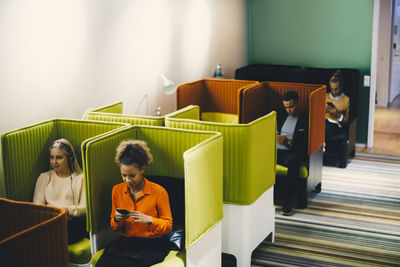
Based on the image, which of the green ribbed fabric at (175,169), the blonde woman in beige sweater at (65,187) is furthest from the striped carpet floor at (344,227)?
the blonde woman in beige sweater at (65,187)

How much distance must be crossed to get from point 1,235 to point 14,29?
2.02 meters

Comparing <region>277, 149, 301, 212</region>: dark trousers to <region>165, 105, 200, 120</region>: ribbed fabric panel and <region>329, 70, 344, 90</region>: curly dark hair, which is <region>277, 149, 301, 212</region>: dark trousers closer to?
<region>165, 105, 200, 120</region>: ribbed fabric panel

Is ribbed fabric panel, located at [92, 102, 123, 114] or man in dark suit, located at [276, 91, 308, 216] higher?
ribbed fabric panel, located at [92, 102, 123, 114]

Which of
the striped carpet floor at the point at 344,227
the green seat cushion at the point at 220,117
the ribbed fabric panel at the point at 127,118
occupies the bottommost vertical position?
the striped carpet floor at the point at 344,227

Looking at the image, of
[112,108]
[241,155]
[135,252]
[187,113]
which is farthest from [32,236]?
[112,108]

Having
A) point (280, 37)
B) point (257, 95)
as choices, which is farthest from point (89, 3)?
point (280, 37)

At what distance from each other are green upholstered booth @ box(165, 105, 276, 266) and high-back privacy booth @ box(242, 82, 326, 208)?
1103 mm

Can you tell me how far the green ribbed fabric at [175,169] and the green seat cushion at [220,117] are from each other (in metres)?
2.44

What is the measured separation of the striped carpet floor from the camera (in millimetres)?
4117

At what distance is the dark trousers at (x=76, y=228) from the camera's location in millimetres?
3365

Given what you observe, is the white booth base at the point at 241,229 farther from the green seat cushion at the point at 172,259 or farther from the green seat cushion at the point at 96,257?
the green seat cushion at the point at 96,257

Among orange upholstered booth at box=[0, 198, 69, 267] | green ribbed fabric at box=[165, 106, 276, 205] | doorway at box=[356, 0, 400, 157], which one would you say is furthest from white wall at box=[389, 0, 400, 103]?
orange upholstered booth at box=[0, 198, 69, 267]

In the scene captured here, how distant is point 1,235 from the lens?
7.25ft

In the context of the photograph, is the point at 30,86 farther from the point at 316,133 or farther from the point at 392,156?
the point at 392,156
